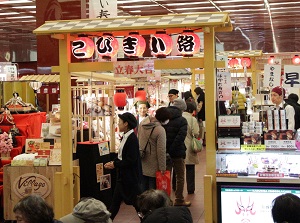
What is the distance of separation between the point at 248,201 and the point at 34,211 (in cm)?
245

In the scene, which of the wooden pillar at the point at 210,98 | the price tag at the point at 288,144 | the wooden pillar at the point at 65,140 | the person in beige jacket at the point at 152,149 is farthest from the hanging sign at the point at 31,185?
the price tag at the point at 288,144

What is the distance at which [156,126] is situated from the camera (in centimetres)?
786

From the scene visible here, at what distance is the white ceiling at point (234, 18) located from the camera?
15.3m

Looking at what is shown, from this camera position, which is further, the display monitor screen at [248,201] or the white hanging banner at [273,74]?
the white hanging banner at [273,74]

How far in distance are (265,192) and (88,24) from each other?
3.04 metres

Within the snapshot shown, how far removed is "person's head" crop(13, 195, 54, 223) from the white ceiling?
262 inches

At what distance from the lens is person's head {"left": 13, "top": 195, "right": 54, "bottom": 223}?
13.4ft

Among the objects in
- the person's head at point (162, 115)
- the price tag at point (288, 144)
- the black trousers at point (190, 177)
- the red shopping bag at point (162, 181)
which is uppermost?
the person's head at point (162, 115)

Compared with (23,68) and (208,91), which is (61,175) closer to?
(208,91)

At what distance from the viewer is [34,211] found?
4098mm

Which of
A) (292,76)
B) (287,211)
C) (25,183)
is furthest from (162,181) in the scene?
(287,211)

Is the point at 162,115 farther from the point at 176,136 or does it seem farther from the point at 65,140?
the point at 65,140

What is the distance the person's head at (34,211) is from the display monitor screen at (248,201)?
88.0 inches

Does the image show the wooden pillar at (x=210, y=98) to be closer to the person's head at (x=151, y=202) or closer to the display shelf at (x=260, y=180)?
the display shelf at (x=260, y=180)
